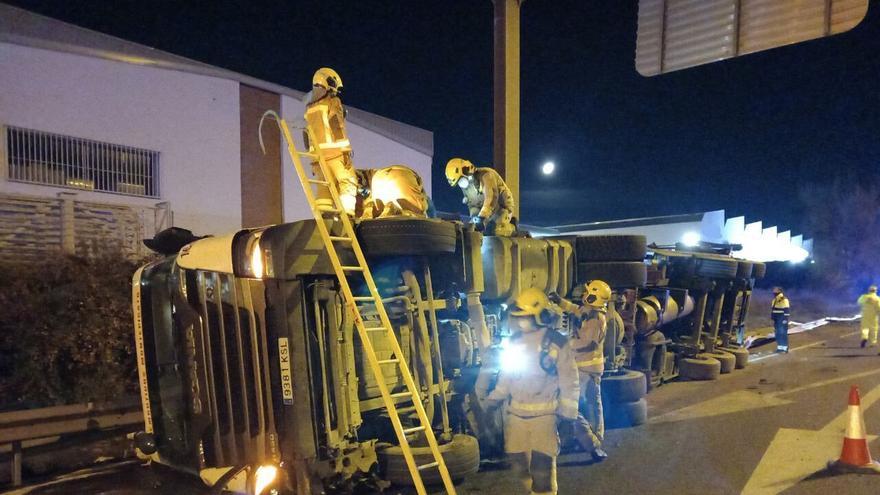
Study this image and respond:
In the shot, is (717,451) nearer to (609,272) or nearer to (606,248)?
(609,272)

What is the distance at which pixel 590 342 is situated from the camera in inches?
237

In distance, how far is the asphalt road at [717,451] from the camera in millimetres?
5070

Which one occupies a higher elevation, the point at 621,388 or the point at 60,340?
the point at 60,340

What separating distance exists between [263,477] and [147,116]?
10030mm

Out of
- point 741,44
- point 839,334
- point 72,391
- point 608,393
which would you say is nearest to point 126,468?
point 72,391

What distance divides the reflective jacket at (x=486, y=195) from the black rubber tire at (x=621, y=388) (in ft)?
7.27

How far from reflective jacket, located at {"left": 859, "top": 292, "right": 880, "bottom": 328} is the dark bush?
47.8ft

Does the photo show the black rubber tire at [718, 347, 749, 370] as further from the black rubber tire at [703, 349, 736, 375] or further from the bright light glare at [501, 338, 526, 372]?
the bright light glare at [501, 338, 526, 372]

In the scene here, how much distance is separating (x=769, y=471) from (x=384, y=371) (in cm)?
344

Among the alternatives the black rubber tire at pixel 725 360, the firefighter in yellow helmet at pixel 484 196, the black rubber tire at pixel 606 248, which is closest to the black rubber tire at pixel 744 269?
the black rubber tire at pixel 725 360

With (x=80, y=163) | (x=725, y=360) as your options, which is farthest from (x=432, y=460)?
(x=80, y=163)

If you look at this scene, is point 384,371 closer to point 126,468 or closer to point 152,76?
point 126,468

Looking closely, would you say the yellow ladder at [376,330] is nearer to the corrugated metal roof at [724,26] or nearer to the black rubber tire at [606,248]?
the black rubber tire at [606,248]

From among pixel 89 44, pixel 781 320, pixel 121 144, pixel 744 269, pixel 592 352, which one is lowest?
pixel 781 320
